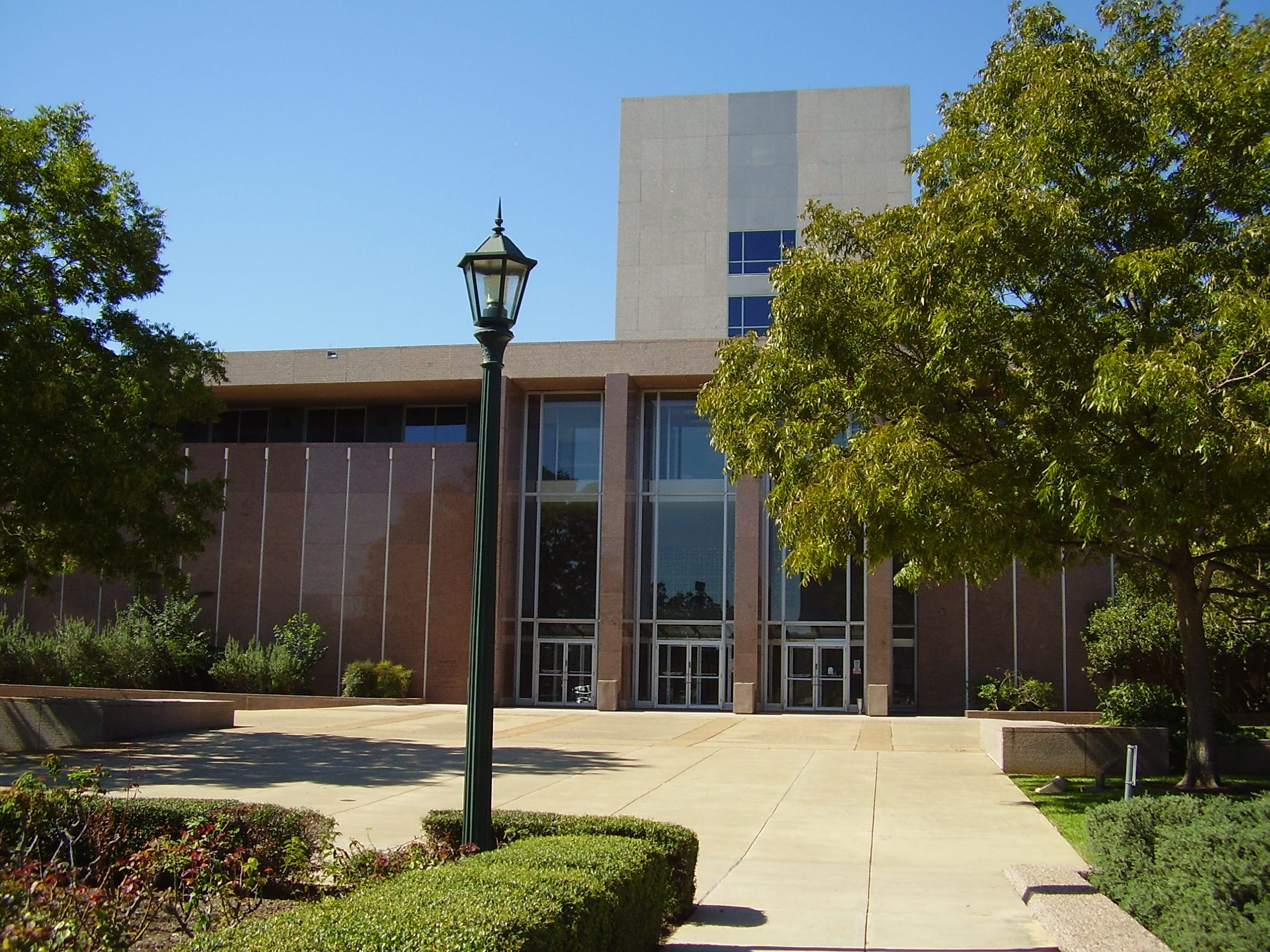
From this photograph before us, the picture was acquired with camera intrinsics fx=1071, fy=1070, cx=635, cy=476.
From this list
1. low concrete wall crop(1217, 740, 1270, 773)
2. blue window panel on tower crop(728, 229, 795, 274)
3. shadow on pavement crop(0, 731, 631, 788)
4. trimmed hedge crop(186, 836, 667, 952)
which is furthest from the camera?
blue window panel on tower crop(728, 229, 795, 274)

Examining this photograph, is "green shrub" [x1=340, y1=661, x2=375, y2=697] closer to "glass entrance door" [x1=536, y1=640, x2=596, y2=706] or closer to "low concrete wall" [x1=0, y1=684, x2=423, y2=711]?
"low concrete wall" [x1=0, y1=684, x2=423, y2=711]

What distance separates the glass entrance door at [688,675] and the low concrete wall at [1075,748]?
1524 cm

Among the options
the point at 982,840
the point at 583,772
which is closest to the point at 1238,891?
the point at 982,840

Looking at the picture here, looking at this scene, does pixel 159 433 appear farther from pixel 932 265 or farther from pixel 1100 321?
pixel 1100 321

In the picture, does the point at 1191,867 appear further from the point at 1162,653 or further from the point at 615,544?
the point at 615,544

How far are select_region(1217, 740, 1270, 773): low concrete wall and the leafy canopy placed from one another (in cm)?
316

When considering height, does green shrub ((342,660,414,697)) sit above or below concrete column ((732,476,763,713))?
below

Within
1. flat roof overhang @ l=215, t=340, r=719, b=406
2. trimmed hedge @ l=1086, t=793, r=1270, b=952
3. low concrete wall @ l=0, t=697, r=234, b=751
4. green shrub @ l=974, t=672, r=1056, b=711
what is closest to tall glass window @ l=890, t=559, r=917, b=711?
green shrub @ l=974, t=672, r=1056, b=711

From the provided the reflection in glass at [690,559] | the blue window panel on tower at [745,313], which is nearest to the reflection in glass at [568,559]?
the reflection in glass at [690,559]

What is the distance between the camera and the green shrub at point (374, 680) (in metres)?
30.6

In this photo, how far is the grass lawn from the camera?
11812 millimetres

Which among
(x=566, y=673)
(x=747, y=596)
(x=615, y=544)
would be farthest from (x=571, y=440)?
(x=747, y=596)

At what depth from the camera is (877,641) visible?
29.8 metres

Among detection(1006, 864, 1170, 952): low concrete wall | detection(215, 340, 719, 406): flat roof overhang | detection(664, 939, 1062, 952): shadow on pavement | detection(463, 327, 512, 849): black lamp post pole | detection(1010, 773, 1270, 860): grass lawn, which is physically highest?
detection(215, 340, 719, 406): flat roof overhang
